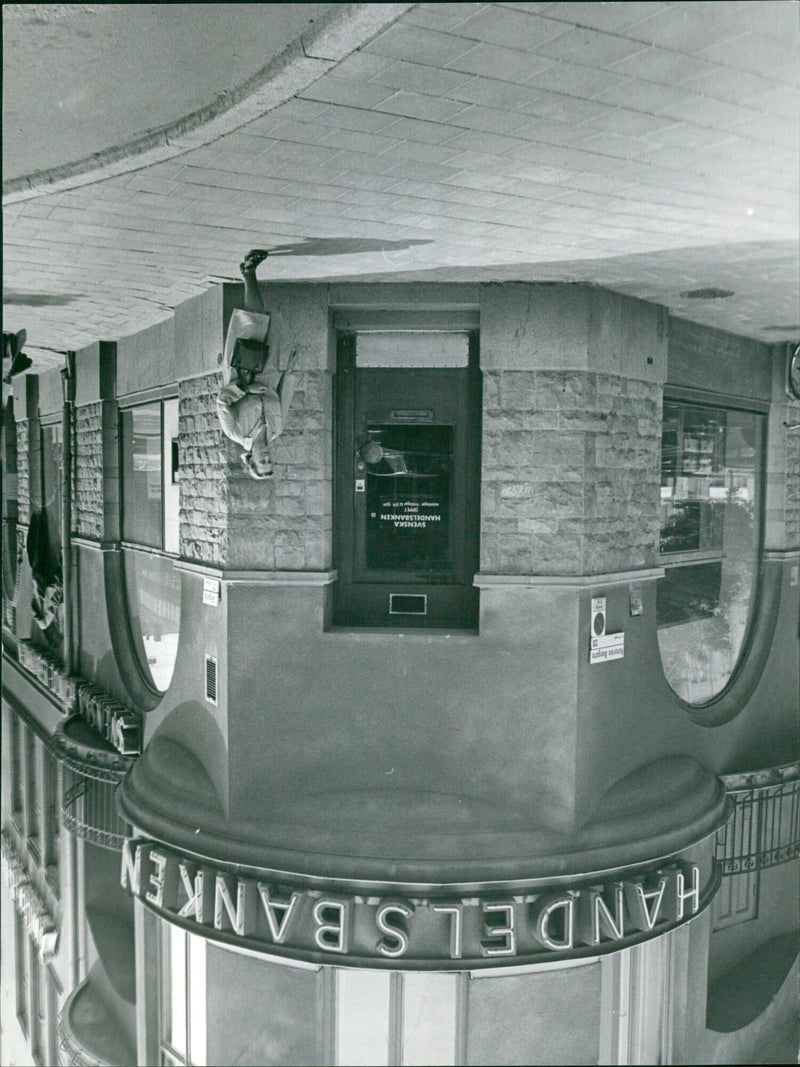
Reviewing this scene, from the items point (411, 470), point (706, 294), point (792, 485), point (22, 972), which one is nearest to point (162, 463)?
point (411, 470)

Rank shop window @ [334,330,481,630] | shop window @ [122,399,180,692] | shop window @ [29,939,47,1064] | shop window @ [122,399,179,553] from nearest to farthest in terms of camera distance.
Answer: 1. shop window @ [29,939,47,1064]
2. shop window @ [334,330,481,630]
3. shop window @ [122,399,179,553]
4. shop window @ [122,399,180,692]

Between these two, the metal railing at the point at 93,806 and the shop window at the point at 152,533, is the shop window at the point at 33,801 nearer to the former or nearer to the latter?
the metal railing at the point at 93,806

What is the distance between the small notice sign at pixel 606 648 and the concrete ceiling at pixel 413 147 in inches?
84.7

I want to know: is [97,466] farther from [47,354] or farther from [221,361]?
[221,361]

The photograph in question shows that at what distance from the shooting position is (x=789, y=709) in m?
6.57

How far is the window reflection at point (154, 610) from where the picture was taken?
232 inches

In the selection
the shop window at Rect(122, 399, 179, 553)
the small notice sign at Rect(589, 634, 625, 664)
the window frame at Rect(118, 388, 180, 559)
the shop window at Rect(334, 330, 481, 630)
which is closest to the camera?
the small notice sign at Rect(589, 634, 625, 664)

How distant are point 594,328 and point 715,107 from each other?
2435 mm

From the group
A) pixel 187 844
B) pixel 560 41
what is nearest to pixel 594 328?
pixel 560 41

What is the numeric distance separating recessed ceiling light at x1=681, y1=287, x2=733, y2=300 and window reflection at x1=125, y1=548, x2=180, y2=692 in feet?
13.0

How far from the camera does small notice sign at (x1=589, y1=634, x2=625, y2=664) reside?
16.7 ft

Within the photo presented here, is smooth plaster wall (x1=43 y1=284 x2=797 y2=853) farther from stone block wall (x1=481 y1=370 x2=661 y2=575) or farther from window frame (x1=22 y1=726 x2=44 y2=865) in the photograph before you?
window frame (x1=22 y1=726 x2=44 y2=865)

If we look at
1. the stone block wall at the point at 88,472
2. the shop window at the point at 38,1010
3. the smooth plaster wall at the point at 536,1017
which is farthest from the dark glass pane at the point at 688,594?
the shop window at the point at 38,1010

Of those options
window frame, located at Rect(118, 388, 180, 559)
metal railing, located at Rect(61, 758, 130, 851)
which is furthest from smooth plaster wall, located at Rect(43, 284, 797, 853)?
metal railing, located at Rect(61, 758, 130, 851)
